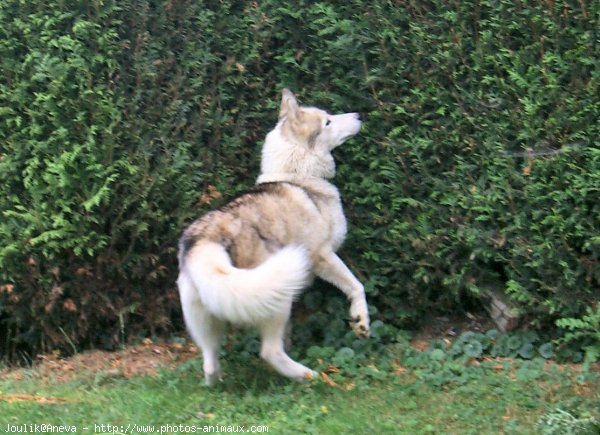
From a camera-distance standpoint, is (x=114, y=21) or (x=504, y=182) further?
(x=114, y=21)

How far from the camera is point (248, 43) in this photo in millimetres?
6391

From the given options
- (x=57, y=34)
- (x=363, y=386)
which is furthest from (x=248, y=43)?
(x=363, y=386)

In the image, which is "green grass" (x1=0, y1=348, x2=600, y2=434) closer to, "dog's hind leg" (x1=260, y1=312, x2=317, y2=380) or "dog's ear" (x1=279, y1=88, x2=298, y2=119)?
"dog's hind leg" (x1=260, y1=312, x2=317, y2=380)

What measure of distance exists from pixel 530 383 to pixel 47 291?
355 cm

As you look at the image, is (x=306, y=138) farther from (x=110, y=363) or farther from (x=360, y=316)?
(x=110, y=363)

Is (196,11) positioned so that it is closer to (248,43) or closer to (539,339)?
(248,43)

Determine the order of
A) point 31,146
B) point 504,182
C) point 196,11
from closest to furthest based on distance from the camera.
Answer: point 504,182 → point 31,146 → point 196,11

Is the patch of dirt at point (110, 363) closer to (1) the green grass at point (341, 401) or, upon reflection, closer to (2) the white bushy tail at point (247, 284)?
(1) the green grass at point (341, 401)

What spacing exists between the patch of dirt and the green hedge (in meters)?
0.19

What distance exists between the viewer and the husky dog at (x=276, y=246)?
4660 millimetres

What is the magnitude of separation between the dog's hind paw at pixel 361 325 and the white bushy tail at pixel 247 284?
108 centimetres

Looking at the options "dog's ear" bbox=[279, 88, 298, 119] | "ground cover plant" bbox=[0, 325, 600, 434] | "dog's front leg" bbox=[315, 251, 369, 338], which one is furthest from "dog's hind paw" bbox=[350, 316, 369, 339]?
"dog's ear" bbox=[279, 88, 298, 119]

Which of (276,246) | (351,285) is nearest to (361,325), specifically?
(351,285)

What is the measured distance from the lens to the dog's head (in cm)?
604
